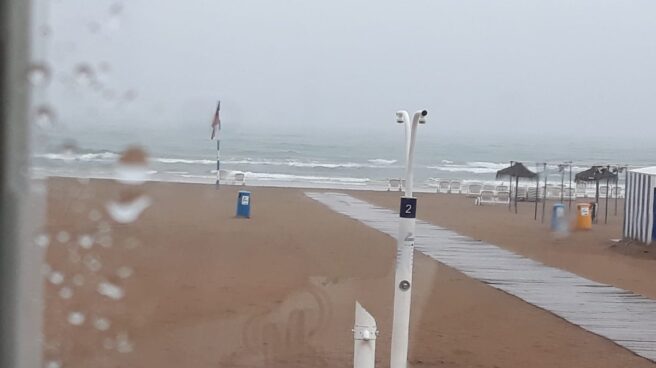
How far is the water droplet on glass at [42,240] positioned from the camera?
254cm

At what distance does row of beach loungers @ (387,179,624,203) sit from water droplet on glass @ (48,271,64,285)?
27.7 m

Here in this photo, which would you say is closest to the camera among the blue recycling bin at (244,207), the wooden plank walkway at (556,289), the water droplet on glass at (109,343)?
the water droplet on glass at (109,343)

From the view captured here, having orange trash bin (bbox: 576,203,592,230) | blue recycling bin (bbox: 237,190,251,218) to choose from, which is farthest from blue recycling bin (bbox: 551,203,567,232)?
blue recycling bin (bbox: 237,190,251,218)

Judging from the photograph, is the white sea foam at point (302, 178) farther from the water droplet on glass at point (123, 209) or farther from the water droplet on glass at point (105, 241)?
the water droplet on glass at point (123, 209)

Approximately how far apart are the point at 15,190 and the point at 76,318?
1373 mm

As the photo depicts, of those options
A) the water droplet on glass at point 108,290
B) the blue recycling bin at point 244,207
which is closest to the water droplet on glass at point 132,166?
the water droplet on glass at point 108,290

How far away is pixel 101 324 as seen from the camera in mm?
4043

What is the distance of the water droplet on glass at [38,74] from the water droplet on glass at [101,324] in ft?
5.42

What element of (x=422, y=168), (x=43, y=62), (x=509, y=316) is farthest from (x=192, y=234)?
(x=422, y=168)

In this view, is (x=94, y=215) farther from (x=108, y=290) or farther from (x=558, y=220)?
(x=558, y=220)

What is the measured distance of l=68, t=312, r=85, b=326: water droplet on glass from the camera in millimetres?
3528

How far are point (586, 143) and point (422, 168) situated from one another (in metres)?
32.3

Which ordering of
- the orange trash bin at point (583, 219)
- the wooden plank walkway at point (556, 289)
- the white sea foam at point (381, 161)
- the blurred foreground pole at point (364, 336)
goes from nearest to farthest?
the blurred foreground pole at point (364, 336), the wooden plank walkway at point (556, 289), the orange trash bin at point (583, 219), the white sea foam at point (381, 161)

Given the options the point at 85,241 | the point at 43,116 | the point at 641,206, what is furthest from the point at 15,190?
the point at 641,206
